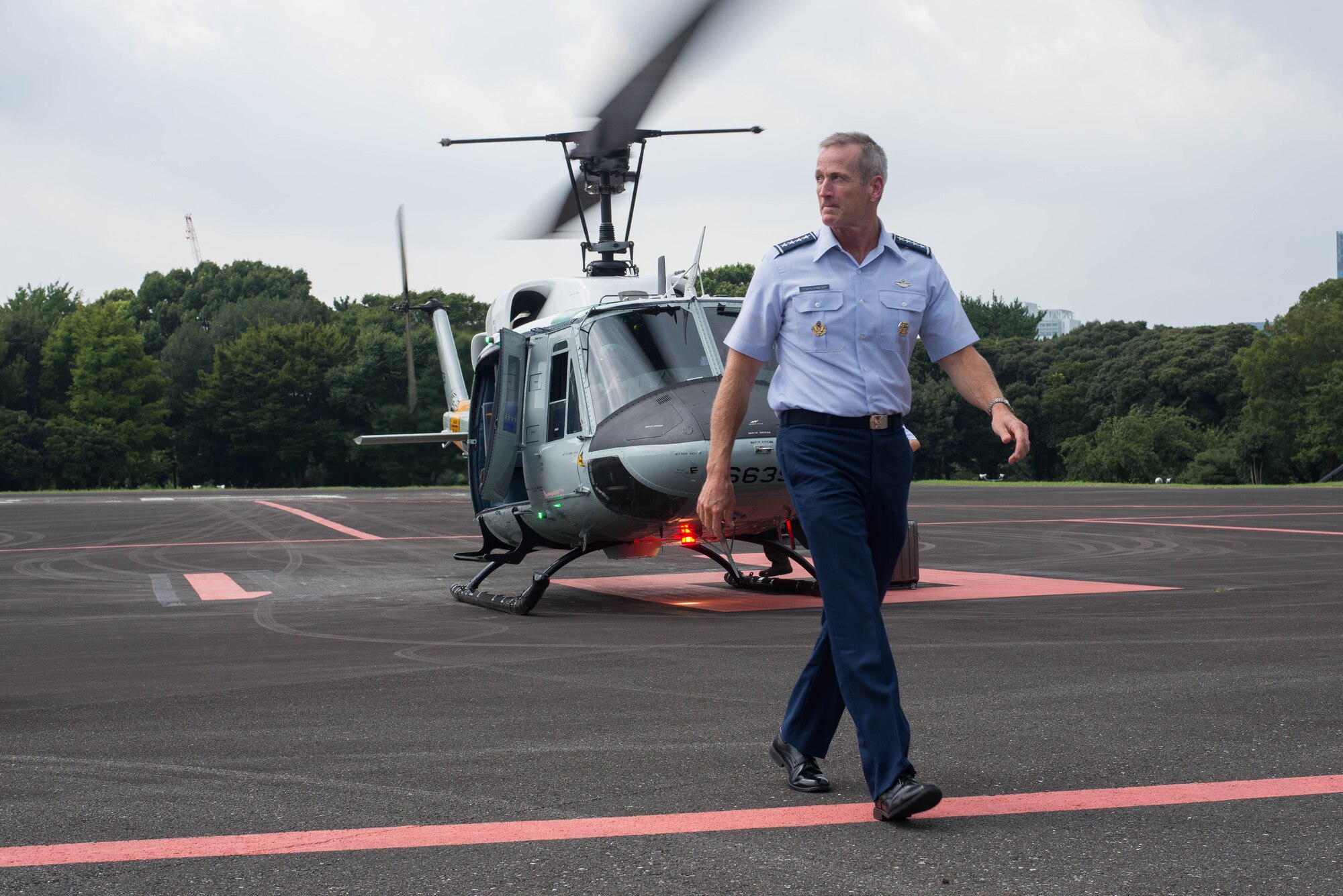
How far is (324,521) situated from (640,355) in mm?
18857

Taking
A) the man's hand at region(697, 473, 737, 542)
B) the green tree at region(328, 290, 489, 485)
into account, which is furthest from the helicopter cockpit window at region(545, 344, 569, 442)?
the green tree at region(328, 290, 489, 485)

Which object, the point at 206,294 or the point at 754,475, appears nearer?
the point at 754,475

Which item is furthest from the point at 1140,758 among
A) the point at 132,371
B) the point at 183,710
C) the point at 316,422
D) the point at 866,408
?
the point at 132,371

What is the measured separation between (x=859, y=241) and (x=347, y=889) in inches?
98.5

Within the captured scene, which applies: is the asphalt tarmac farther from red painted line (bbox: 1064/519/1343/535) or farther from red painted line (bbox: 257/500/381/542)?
red painted line (bbox: 257/500/381/542)

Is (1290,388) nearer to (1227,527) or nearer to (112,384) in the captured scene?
(1227,527)

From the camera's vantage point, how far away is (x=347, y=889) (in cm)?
327

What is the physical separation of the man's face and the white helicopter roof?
6801mm

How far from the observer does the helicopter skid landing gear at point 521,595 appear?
10375 mm

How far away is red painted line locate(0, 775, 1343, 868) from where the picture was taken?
3.62 metres

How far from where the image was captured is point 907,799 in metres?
A: 3.68

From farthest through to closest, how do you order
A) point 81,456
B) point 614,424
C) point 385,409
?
point 385,409 → point 81,456 → point 614,424

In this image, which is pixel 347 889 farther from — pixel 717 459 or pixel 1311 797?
pixel 1311 797

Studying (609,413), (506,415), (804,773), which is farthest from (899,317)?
(506,415)
